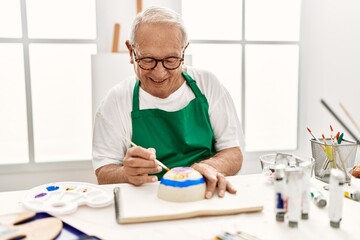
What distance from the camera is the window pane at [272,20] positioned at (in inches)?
111

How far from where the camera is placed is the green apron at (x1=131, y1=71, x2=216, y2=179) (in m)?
1.60

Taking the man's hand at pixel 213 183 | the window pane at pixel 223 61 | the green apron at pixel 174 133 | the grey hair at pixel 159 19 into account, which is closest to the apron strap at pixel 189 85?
the green apron at pixel 174 133

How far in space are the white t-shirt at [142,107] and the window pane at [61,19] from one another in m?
1.00

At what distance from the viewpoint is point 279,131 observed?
3.05 meters

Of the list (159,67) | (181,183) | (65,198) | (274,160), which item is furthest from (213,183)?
(159,67)

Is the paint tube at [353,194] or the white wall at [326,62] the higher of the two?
the white wall at [326,62]

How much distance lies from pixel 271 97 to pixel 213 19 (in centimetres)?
78

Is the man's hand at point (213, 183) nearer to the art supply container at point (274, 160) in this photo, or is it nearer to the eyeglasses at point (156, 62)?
the art supply container at point (274, 160)

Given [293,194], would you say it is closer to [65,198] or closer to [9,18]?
[65,198]

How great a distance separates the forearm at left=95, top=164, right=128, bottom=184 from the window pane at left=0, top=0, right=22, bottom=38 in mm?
1391

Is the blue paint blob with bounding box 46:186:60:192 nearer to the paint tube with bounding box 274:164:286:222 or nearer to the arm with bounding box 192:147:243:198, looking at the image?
the arm with bounding box 192:147:243:198

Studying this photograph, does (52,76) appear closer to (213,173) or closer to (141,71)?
(141,71)

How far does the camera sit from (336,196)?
0.93m

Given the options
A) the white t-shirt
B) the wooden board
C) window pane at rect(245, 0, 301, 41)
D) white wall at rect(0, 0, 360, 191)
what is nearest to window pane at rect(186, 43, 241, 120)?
window pane at rect(245, 0, 301, 41)
